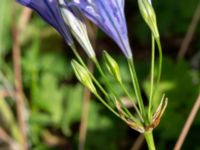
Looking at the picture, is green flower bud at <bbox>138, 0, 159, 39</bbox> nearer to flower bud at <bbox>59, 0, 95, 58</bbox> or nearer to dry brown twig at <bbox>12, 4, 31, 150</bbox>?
flower bud at <bbox>59, 0, 95, 58</bbox>

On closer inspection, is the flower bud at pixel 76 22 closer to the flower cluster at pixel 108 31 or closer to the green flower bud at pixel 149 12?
the flower cluster at pixel 108 31

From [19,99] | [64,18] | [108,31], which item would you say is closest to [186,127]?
[108,31]

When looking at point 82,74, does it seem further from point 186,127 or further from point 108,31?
point 186,127

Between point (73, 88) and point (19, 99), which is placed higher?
point (19, 99)

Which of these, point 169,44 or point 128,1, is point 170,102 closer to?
point 169,44

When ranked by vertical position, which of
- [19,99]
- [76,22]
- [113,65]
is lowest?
[19,99]

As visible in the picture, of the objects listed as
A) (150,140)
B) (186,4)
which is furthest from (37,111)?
(150,140)

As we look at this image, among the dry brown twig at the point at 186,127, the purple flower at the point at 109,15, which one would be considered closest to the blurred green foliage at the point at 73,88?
the dry brown twig at the point at 186,127
